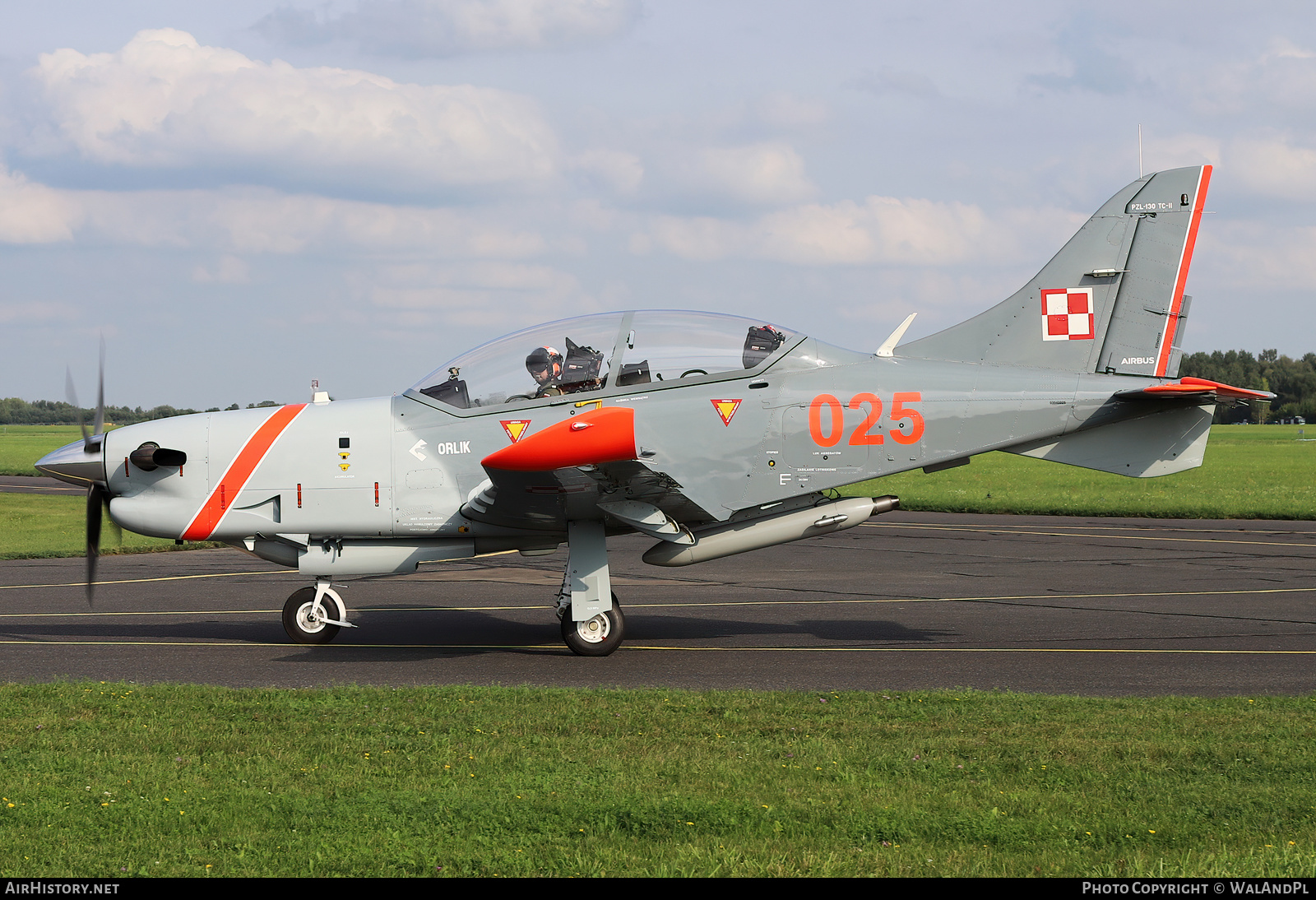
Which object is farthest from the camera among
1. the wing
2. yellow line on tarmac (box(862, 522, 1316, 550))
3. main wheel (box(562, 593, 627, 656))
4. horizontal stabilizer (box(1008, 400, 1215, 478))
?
yellow line on tarmac (box(862, 522, 1316, 550))

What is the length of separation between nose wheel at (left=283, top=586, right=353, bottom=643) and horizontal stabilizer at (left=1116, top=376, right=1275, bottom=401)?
8.03m

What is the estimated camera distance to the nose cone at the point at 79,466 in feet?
34.9

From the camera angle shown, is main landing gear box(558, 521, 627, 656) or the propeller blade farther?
the propeller blade

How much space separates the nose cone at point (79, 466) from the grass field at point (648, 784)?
2.77 meters

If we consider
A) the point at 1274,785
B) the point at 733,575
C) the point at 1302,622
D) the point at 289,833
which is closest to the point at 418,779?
the point at 289,833

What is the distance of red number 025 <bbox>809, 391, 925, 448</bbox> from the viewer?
1041 cm

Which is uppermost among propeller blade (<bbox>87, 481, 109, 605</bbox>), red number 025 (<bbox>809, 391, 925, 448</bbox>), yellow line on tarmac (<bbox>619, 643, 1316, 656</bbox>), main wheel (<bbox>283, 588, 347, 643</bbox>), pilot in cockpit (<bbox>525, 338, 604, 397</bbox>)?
pilot in cockpit (<bbox>525, 338, 604, 397</bbox>)

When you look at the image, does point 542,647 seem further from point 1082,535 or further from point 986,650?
point 1082,535

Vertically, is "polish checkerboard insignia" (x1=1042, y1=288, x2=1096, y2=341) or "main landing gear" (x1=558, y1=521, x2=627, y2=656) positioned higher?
"polish checkerboard insignia" (x1=1042, y1=288, x2=1096, y2=341)

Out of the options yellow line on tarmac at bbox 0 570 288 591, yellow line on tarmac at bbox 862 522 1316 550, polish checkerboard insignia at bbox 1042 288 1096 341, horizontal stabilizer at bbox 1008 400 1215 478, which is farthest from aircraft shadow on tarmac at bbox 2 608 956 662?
yellow line on tarmac at bbox 862 522 1316 550

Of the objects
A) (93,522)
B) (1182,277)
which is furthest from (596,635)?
(1182,277)

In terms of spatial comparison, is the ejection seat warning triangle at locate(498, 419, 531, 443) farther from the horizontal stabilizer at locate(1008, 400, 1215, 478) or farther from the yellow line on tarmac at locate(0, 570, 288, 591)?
the yellow line on tarmac at locate(0, 570, 288, 591)

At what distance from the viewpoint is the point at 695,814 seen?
542cm

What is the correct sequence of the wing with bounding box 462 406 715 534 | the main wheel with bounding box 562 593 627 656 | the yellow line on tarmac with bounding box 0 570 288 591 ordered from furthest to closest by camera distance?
1. the yellow line on tarmac with bounding box 0 570 288 591
2. the main wheel with bounding box 562 593 627 656
3. the wing with bounding box 462 406 715 534
